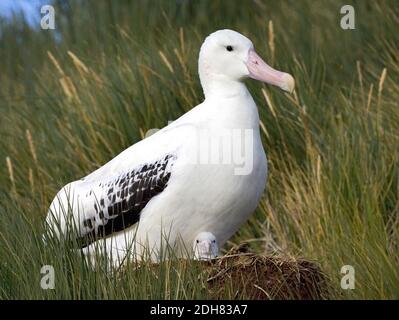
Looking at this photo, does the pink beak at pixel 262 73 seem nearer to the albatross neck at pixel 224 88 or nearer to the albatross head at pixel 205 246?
the albatross neck at pixel 224 88

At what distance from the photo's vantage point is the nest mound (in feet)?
25.4

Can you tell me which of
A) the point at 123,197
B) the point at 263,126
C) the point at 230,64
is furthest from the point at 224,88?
the point at 263,126

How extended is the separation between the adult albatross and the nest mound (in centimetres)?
36

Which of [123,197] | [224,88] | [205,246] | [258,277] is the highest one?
[224,88]

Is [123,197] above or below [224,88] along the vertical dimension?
below

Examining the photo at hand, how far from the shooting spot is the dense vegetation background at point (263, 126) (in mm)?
7691

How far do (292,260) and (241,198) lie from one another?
18.2 inches

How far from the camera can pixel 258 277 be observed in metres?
7.77

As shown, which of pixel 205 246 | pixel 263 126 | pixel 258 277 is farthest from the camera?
pixel 263 126

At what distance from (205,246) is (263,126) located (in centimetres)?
250

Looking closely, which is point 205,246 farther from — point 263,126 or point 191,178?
point 263,126

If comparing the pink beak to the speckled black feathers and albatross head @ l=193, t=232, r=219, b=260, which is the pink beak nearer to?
the speckled black feathers
